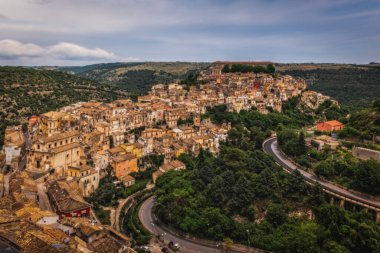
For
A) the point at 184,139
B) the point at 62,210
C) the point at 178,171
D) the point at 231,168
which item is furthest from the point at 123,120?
the point at 62,210

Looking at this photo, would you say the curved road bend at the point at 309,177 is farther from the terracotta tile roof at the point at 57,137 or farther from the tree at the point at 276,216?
the terracotta tile roof at the point at 57,137

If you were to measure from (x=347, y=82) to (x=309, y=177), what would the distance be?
89873mm

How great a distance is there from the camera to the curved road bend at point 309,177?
103ft

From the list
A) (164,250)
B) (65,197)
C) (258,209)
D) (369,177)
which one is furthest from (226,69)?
(164,250)

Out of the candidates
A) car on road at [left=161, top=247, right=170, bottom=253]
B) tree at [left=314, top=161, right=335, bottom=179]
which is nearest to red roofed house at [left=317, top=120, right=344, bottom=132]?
tree at [left=314, top=161, right=335, bottom=179]

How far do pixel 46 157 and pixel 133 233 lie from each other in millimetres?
13717

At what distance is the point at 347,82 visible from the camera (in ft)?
380

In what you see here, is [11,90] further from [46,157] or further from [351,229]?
[351,229]

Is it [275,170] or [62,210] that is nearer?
[62,210]

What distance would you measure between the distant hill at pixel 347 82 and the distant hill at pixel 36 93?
6395 cm

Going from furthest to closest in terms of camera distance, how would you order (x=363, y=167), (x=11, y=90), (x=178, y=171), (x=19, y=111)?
(x=11, y=90)
(x=19, y=111)
(x=178, y=171)
(x=363, y=167)

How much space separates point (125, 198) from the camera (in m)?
41.3

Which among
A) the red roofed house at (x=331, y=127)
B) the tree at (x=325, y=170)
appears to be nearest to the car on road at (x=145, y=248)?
the tree at (x=325, y=170)

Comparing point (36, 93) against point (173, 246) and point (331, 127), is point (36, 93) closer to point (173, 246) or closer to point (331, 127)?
point (173, 246)
